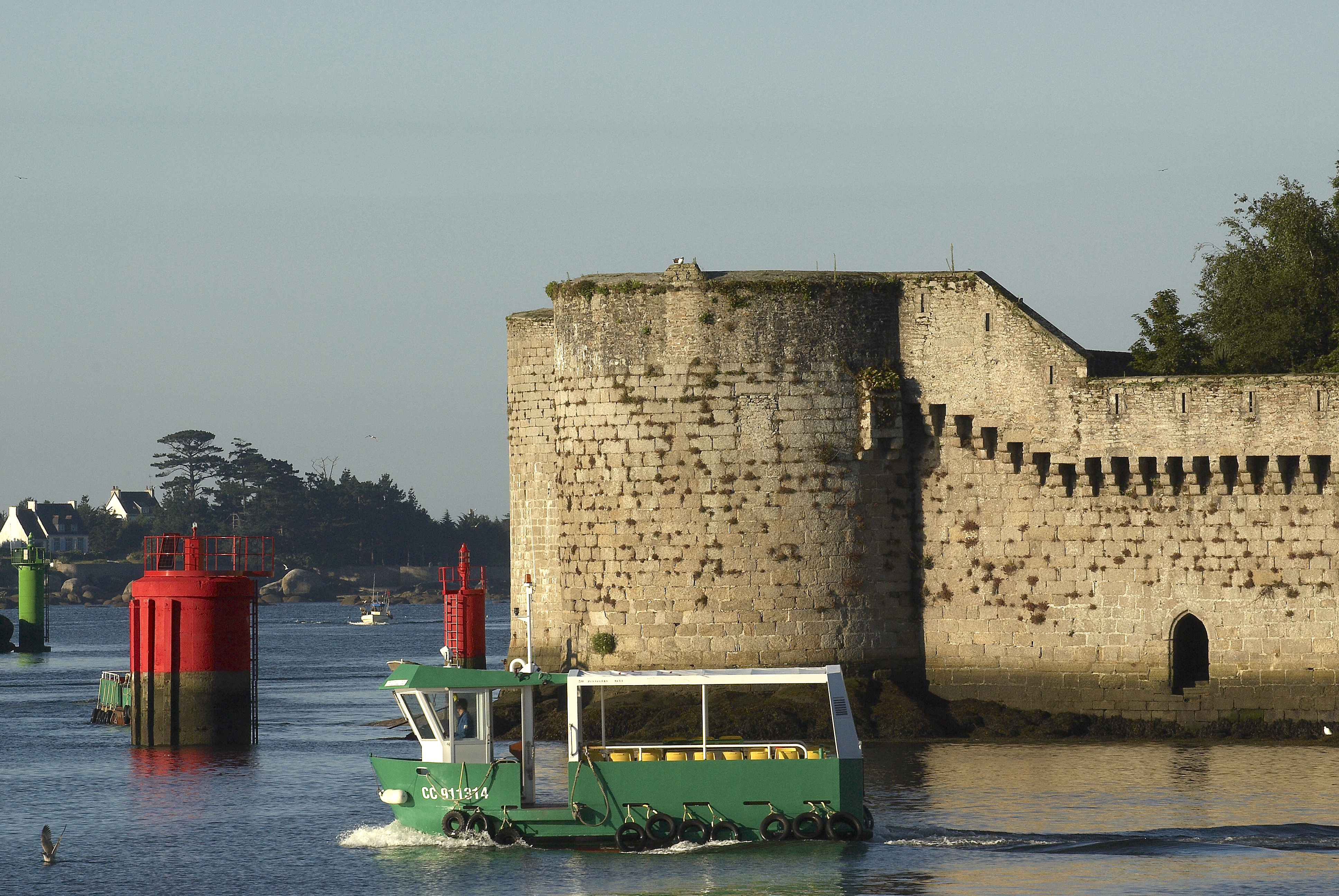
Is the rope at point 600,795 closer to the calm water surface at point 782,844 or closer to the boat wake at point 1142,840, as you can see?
the calm water surface at point 782,844

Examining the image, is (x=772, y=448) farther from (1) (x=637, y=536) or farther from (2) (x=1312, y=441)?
(2) (x=1312, y=441)

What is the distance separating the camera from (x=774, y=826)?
28.2m

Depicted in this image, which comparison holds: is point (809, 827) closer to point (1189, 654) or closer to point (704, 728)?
point (704, 728)

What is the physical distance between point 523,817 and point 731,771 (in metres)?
3.03

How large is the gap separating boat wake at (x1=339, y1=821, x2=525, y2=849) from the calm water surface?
31 mm

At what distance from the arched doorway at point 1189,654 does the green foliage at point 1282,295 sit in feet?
23.1

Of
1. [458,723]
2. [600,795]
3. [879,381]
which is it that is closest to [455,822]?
[458,723]

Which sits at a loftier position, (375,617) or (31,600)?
(31,600)

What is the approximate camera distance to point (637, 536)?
39406 millimetres

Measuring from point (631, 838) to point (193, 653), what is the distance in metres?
14.9

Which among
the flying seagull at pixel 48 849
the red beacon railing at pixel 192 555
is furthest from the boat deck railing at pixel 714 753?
the red beacon railing at pixel 192 555

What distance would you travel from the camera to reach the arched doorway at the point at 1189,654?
3834cm

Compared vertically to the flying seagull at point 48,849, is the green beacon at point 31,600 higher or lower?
higher

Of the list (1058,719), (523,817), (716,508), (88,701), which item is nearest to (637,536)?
(716,508)
